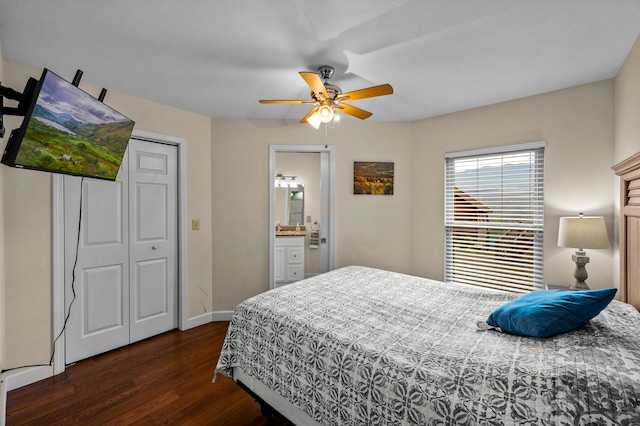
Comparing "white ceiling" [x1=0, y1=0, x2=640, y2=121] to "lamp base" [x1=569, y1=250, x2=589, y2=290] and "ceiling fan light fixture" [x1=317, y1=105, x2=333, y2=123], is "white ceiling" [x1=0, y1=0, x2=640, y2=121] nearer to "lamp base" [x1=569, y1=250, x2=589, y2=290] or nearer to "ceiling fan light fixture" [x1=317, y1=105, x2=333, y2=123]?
"ceiling fan light fixture" [x1=317, y1=105, x2=333, y2=123]

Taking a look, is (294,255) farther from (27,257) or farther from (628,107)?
(628,107)

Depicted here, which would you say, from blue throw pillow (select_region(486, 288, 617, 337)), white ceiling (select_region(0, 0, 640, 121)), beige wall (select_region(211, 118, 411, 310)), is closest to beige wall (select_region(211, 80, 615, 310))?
beige wall (select_region(211, 118, 411, 310))

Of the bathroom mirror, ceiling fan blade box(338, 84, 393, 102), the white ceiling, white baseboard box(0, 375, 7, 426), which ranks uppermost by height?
the white ceiling

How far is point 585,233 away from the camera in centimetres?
217

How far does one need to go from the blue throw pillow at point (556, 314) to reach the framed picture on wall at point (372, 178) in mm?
2277

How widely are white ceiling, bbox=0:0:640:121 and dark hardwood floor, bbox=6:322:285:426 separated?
2464 millimetres

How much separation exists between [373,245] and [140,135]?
9.32ft

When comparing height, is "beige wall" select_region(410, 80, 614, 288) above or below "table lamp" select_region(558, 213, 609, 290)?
above

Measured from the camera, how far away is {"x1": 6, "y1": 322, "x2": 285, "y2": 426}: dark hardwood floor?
6.13ft

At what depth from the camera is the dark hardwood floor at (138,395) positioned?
1868mm

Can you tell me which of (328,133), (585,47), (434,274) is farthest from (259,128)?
(585,47)

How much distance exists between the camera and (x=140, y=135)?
283 cm

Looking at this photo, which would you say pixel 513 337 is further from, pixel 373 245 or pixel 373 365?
pixel 373 245

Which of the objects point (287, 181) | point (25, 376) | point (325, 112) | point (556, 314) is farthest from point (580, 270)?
point (25, 376)
